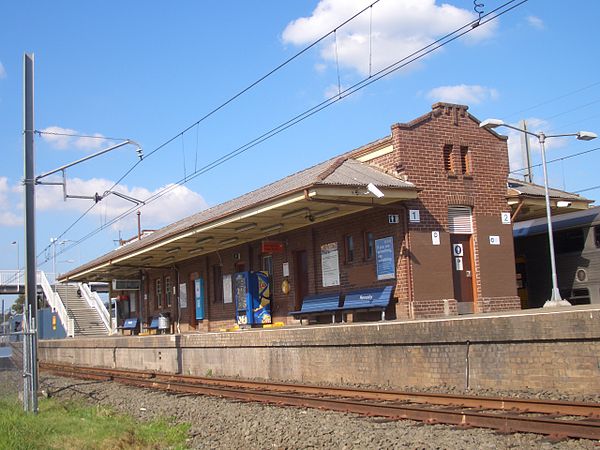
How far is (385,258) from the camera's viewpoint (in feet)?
66.2

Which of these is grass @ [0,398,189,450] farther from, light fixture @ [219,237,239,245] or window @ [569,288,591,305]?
window @ [569,288,591,305]

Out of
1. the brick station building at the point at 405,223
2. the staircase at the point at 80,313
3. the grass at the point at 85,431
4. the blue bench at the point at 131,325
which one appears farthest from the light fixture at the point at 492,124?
the staircase at the point at 80,313

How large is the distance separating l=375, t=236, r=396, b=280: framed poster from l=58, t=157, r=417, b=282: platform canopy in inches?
41.0

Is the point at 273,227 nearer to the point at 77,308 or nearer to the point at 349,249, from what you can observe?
the point at 349,249

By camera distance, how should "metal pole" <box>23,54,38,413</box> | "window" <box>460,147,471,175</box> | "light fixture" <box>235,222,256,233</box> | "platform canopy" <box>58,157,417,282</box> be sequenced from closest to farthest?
"metal pole" <box>23,54,38,413</box> → "platform canopy" <box>58,157,417,282</box> → "window" <box>460,147,471,175</box> → "light fixture" <box>235,222,256,233</box>

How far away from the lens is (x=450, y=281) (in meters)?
20.1

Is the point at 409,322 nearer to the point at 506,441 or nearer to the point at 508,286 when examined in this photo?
the point at 506,441

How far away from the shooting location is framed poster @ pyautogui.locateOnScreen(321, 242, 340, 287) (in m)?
22.2

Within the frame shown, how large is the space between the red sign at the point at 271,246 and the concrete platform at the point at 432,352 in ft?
14.2

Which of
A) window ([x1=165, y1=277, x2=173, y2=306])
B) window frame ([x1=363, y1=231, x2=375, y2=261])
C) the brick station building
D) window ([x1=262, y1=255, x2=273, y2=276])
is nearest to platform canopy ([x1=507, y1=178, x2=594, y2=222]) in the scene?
the brick station building

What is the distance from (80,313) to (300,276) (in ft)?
117

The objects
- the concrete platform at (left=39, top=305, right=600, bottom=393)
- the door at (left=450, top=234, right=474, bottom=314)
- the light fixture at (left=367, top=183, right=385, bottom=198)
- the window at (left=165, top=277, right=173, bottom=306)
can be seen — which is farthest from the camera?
the window at (left=165, top=277, right=173, bottom=306)

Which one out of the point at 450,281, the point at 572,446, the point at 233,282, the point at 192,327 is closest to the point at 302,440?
the point at 572,446

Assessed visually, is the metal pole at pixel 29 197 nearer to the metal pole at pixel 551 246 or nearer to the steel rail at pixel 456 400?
the steel rail at pixel 456 400
